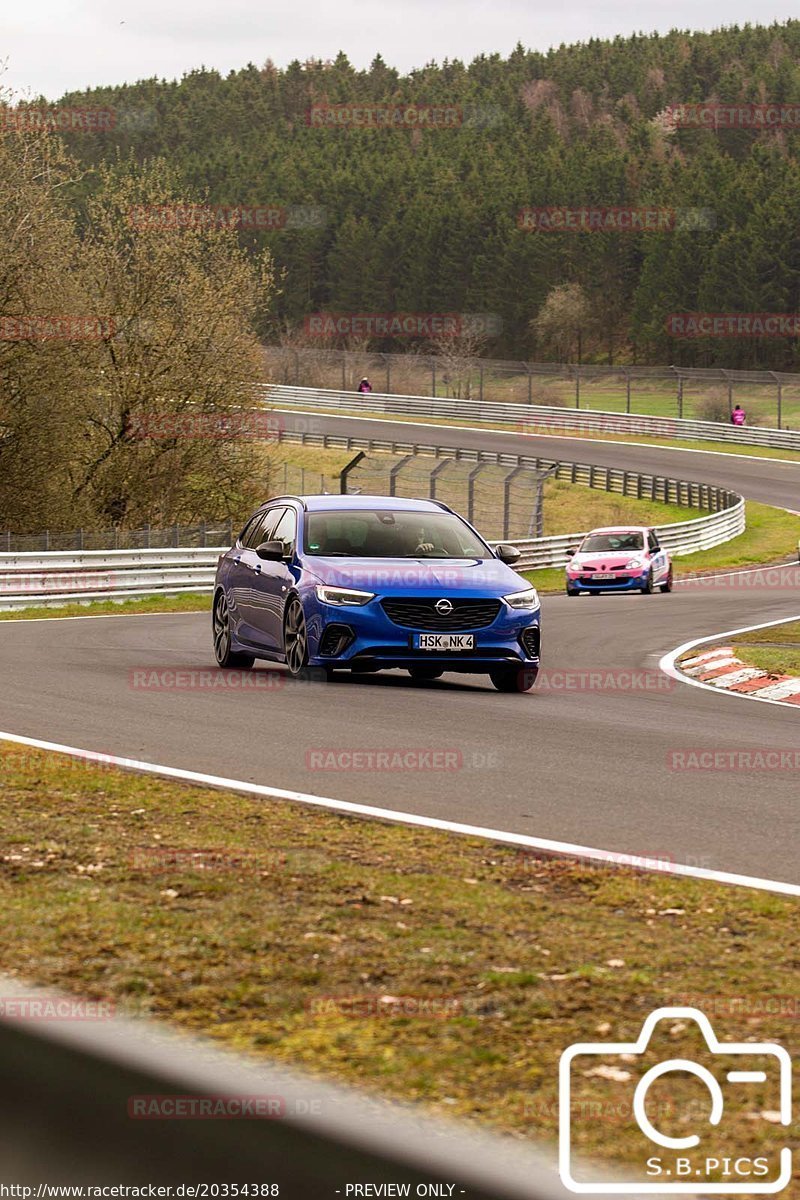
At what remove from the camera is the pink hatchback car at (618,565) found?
3459cm

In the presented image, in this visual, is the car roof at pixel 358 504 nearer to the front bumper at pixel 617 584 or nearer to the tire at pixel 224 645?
the tire at pixel 224 645

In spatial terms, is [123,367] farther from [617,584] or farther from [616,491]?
[616,491]

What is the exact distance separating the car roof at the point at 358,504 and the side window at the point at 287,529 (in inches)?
6.4

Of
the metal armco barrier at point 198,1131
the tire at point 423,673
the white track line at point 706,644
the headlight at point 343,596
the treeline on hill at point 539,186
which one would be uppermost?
the treeline on hill at point 539,186

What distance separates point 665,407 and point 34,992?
278 feet

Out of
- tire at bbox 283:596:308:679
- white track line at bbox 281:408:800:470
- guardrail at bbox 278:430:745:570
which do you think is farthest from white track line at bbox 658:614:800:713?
white track line at bbox 281:408:800:470

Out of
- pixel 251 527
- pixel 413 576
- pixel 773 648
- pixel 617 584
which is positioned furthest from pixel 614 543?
pixel 413 576

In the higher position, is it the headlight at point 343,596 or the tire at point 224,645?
the headlight at point 343,596

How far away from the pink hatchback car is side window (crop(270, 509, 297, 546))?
19.6 meters

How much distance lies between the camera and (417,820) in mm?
7762

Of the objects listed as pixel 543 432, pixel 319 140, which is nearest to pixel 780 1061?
pixel 543 432

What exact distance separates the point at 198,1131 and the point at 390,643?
11.4 m

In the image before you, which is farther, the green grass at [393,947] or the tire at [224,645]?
the tire at [224,645]

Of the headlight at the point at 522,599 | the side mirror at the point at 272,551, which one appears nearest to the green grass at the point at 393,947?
the headlight at the point at 522,599
